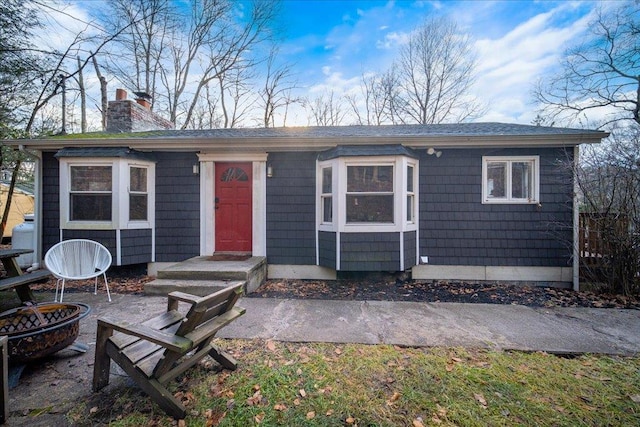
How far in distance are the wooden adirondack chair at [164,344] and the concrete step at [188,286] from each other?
1865mm

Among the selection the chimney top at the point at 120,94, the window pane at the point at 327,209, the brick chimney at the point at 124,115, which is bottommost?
the window pane at the point at 327,209

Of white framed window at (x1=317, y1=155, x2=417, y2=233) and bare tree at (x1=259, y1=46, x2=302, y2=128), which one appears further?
bare tree at (x1=259, y1=46, x2=302, y2=128)

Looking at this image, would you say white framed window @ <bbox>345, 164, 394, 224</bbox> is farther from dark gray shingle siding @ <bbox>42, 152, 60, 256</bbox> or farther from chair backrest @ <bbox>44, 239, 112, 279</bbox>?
dark gray shingle siding @ <bbox>42, 152, 60, 256</bbox>

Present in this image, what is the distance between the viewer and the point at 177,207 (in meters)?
5.54

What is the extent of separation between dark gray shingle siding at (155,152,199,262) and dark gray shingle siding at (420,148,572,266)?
4589 mm

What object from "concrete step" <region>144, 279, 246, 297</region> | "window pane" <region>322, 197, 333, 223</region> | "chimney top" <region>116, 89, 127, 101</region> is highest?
"chimney top" <region>116, 89, 127, 101</region>

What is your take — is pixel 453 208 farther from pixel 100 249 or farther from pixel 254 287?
pixel 100 249

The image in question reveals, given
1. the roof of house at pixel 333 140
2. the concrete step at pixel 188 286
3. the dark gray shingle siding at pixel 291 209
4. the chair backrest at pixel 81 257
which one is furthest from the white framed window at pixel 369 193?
the chair backrest at pixel 81 257

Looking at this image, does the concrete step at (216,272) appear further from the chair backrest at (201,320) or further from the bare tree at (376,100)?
the bare tree at (376,100)

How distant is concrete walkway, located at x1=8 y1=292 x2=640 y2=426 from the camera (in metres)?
2.15

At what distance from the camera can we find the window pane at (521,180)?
5117 millimetres

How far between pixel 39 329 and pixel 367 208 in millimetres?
4343

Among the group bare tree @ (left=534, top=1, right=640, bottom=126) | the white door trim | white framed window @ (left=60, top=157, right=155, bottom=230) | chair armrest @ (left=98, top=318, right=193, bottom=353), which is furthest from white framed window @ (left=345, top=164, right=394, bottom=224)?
bare tree @ (left=534, top=1, right=640, bottom=126)

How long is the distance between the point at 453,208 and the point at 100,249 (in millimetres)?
6491
